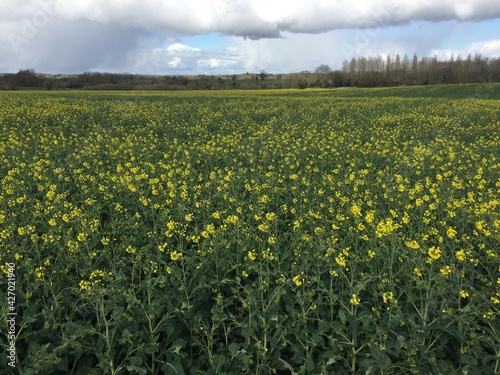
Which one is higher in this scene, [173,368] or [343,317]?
[343,317]

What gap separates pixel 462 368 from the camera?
3410mm

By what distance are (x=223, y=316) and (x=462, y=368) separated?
7.14ft

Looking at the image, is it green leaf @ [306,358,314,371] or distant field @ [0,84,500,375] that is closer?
green leaf @ [306,358,314,371]

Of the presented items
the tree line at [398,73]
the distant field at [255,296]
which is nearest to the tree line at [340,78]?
the tree line at [398,73]

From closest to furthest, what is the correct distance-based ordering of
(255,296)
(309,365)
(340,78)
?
(309,365), (255,296), (340,78)

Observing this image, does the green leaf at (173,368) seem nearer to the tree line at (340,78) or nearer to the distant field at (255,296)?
the distant field at (255,296)

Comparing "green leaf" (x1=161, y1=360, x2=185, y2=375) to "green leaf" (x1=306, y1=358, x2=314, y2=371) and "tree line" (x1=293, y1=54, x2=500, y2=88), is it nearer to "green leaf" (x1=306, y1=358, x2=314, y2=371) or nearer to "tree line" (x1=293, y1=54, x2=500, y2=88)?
"green leaf" (x1=306, y1=358, x2=314, y2=371)

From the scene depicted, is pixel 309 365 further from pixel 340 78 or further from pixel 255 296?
pixel 340 78

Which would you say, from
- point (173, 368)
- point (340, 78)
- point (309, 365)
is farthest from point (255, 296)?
point (340, 78)

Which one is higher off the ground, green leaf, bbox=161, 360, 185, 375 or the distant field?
the distant field

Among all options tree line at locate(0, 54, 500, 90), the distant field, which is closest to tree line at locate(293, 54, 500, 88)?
tree line at locate(0, 54, 500, 90)

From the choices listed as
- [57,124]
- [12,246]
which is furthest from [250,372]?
[57,124]

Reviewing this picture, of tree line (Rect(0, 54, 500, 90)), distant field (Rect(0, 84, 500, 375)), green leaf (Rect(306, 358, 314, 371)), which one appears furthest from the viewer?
tree line (Rect(0, 54, 500, 90))

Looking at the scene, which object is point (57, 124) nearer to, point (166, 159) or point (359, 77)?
point (166, 159)
